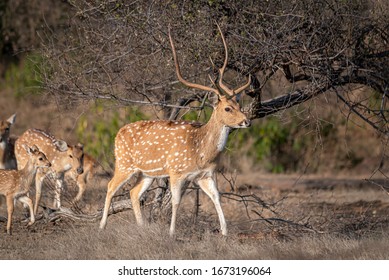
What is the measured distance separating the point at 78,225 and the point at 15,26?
520 inches

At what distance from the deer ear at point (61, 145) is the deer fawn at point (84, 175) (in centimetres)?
43

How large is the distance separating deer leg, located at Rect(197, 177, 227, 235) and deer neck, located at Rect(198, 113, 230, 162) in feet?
0.98

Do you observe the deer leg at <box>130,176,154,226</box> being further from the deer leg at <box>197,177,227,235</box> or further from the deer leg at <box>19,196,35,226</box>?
the deer leg at <box>19,196,35,226</box>

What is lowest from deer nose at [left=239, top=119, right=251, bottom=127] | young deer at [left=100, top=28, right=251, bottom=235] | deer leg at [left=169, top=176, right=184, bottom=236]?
deer leg at [left=169, top=176, right=184, bottom=236]

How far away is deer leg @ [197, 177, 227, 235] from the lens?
11.1m

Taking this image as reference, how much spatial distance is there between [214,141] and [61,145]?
14.2 ft

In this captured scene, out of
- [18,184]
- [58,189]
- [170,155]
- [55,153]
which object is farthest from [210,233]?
[55,153]

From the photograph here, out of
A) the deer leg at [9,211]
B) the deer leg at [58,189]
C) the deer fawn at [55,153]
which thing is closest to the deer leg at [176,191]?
the deer leg at [58,189]

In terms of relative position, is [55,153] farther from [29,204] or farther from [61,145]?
[29,204]

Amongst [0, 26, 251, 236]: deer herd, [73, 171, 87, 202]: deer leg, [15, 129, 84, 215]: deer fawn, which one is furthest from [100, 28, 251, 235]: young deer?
[15, 129, 84, 215]: deer fawn

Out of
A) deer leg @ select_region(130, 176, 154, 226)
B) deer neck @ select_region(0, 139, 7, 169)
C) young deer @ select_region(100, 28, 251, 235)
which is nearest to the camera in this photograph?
young deer @ select_region(100, 28, 251, 235)

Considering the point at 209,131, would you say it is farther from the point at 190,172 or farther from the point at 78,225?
the point at 78,225

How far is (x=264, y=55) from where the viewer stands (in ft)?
36.2

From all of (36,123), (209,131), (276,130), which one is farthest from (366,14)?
(36,123)
